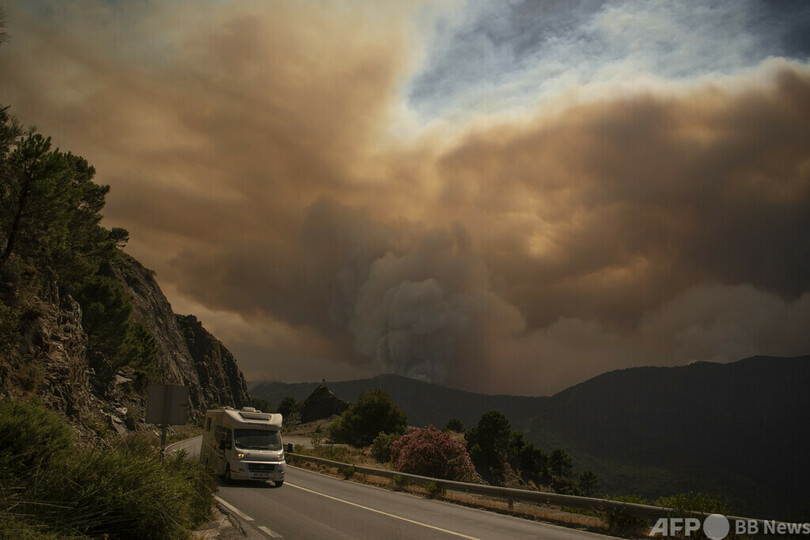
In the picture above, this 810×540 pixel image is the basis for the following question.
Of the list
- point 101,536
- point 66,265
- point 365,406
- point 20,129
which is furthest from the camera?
point 365,406

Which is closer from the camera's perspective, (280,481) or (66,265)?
(280,481)

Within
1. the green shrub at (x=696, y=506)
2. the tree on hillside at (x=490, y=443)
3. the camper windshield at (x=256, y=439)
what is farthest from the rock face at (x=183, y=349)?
the green shrub at (x=696, y=506)

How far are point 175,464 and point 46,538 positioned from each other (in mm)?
6744

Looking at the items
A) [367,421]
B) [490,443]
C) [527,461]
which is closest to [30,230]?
[367,421]

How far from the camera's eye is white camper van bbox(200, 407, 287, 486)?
19.8 meters

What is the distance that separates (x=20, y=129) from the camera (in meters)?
27.5

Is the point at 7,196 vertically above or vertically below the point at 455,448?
above

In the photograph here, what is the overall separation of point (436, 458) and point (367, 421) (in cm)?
4547

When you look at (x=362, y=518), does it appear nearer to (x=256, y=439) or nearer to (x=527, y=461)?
(x=256, y=439)

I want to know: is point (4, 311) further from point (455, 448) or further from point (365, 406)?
point (365, 406)

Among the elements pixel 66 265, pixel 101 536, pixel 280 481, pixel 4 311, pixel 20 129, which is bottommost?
pixel 280 481

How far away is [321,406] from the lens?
456 ft

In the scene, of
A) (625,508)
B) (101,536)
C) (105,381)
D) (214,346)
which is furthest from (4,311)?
(214,346)

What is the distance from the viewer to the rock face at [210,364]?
491ft
